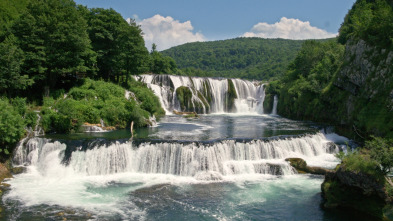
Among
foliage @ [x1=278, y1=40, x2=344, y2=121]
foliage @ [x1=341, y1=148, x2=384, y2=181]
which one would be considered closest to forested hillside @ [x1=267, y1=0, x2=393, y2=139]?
foliage @ [x1=278, y1=40, x2=344, y2=121]

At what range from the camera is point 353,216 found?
11.5 m

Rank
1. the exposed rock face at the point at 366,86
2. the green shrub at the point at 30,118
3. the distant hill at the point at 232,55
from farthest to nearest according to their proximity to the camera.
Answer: the distant hill at the point at 232,55, the exposed rock face at the point at 366,86, the green shrub at the point at 30,118

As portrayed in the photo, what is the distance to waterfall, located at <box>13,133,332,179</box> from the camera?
17219mm

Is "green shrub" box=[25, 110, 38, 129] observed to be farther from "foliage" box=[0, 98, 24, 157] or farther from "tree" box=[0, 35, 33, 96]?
"tree" box=[0, 35, 33, 96]

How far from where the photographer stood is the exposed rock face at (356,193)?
1115cm

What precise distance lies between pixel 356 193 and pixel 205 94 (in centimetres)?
3614

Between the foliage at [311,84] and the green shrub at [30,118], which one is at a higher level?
the foliage at [311,84]

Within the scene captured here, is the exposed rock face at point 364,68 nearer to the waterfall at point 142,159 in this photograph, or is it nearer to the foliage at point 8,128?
the waterfall at point 142,159

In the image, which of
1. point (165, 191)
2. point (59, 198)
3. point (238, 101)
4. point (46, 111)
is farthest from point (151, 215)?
point (238, 101)

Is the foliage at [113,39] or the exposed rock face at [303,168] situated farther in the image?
the foliage at [113,39]

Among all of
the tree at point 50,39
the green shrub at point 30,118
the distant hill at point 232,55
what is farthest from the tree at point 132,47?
the distant hill at point 232,55

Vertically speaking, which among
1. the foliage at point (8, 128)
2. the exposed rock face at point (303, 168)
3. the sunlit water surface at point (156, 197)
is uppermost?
the foliage at point (8, 128)

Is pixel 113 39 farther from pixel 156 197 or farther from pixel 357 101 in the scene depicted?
pixel 357 101

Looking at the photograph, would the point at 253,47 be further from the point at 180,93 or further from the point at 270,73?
the point at 180,93
